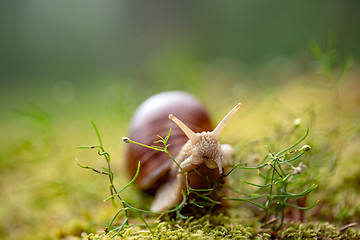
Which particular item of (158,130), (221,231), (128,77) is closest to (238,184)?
(221,231)

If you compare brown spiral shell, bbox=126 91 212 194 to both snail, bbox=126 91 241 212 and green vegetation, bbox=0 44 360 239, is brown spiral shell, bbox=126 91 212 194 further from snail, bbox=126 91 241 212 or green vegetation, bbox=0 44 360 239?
green vegetation, bbox=0 44 360 239

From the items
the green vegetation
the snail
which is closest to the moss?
the green vegetation

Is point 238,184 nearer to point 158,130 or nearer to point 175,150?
point 175,150

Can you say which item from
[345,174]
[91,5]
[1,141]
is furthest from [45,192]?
[91,5]

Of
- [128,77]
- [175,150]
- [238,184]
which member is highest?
[128,77]

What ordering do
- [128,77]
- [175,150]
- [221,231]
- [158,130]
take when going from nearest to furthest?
1. [221,231]
2. [175,150]
3. [158,130]
4. [128,77]

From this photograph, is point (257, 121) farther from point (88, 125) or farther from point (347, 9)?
point (347, 9)

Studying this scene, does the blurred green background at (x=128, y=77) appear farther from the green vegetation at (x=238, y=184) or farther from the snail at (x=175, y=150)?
the snail at (x=175, y=150)
